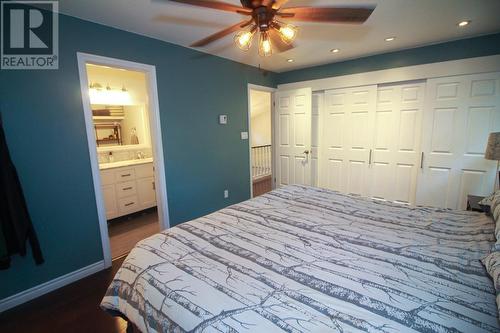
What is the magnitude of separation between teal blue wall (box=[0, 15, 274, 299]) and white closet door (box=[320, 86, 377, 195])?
2.11 metres

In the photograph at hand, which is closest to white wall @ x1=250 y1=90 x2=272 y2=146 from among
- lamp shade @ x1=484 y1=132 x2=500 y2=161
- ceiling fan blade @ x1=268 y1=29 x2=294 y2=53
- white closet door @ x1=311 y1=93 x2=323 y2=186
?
white closet door @ x1=311 y1=93 x2=323 y2=186

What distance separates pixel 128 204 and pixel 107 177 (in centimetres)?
55

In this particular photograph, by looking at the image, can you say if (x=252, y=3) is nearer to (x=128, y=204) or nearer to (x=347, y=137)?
(x=347, y=137)

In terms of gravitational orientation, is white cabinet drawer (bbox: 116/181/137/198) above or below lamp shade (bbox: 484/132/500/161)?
below

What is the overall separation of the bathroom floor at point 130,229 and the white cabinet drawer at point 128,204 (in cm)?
17

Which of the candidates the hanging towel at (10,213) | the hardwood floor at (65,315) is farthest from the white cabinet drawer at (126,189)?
the hanging towel at (10,213)

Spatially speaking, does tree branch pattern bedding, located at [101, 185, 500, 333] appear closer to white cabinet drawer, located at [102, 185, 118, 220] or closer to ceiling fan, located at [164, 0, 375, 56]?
ceiling fan, located at [164, 0, 375, 56]

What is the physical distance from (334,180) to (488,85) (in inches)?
90.0

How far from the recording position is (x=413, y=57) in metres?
3.15

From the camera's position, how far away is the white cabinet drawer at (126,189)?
Result: 3436mm

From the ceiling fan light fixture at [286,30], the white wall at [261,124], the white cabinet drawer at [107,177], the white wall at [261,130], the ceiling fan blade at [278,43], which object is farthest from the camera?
the white wall at [261,130]

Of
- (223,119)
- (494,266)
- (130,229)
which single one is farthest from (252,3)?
(130,229)

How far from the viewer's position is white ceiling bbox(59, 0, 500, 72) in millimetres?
1920

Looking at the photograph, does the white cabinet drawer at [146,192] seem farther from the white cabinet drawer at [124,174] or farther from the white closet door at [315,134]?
the white closet door at [315,134]
